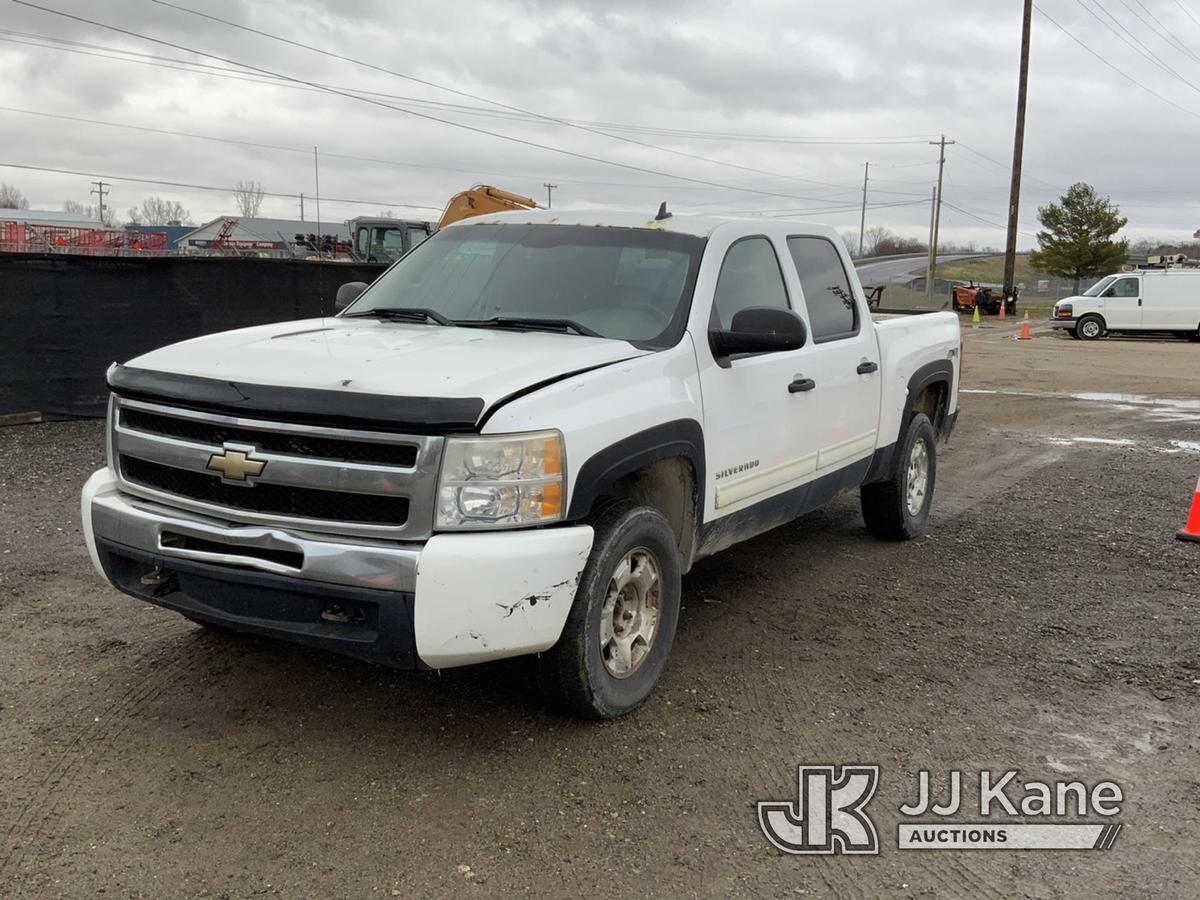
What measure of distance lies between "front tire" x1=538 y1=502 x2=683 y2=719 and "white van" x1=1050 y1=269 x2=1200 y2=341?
29.9 m

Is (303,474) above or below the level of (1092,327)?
above

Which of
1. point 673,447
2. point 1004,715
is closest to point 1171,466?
point 1004,715

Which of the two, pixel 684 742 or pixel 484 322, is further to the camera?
pixel 484 322

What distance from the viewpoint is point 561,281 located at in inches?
188

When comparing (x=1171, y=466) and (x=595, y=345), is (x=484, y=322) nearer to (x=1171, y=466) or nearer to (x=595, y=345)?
(x=595, y=345)

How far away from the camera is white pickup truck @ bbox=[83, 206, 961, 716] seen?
339 cm

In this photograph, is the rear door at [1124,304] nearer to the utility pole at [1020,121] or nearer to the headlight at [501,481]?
the utility pole at [1020,121]

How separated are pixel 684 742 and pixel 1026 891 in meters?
1.27

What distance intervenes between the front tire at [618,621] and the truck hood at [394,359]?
0.60 m

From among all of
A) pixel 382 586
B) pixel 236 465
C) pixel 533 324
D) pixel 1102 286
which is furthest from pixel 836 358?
pixel 1102 286

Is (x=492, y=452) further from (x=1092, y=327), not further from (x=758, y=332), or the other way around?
(x=1092, y=327)

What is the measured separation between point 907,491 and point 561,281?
3.11 metres

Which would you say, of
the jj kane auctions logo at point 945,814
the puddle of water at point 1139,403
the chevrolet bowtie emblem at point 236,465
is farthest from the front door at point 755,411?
the puddle of water at point 1139,403

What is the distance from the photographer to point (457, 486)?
338cm
